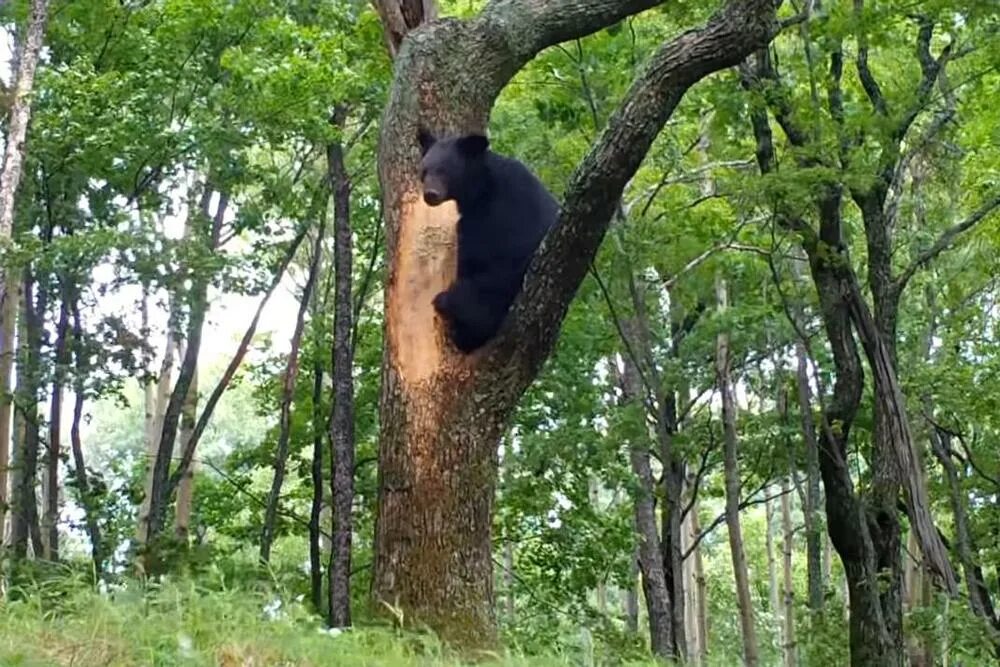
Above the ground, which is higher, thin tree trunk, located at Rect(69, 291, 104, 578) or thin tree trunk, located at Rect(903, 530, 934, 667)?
Answer: thin tree trunk, located at Rect(69, 291, 104, 578)

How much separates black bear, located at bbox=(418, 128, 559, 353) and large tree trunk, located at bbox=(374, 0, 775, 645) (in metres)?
0.09

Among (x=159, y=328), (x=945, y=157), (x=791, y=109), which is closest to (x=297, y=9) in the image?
(x=159, y=328)

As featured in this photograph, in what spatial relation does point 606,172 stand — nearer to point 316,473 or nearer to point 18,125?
point 18,125

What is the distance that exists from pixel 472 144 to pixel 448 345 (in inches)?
44.1

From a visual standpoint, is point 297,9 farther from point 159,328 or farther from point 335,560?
point 335,560

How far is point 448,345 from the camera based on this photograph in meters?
5.19

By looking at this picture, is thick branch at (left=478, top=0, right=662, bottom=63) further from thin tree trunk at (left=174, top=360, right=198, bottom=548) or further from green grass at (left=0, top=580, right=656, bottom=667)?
thin tree trunk at (left=174, top=360, right=198, bottom=548)

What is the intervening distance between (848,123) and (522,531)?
711cm

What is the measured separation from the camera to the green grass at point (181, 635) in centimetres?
341

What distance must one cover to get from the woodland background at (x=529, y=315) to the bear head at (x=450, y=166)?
20 centimetres

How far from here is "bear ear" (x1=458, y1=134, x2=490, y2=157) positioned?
5588 mm

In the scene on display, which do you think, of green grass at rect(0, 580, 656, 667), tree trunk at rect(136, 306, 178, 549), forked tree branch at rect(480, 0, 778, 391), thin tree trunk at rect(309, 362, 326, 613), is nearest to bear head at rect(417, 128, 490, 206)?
forked tree branch at rect(480, 0, 778, 391)

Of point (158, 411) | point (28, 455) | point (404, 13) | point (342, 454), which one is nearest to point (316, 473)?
point (158, 411)

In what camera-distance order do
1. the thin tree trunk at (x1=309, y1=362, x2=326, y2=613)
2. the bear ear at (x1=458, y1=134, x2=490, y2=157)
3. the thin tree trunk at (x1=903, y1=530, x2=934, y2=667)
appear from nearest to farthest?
the bear ear at (x1=458, y1=134, x2=490, y2=157) < the thin tree trunk at (x1=309, y1=362, x2=326, y2=613) < the thin tree trunk at (x1=903, y1=530, x2=934, y2=667)
